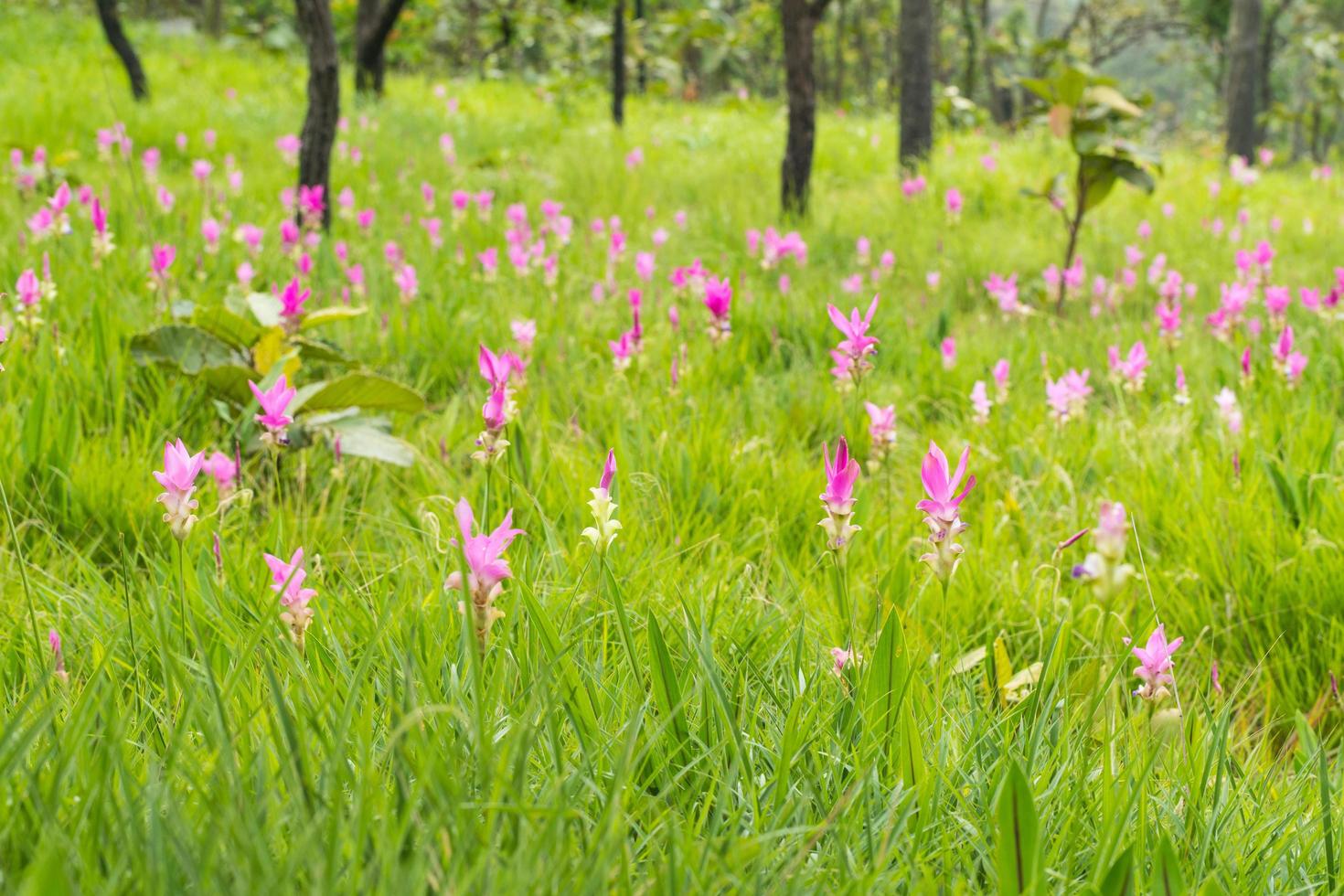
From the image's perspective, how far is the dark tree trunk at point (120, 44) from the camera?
29.9 ft

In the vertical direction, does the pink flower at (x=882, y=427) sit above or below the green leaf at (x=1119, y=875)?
above

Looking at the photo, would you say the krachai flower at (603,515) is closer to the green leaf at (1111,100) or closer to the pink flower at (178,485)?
the pink flower at (178,485)

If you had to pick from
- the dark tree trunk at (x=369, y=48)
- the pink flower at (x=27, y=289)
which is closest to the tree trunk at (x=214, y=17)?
the dark tree trunk at (x=369, y=48)

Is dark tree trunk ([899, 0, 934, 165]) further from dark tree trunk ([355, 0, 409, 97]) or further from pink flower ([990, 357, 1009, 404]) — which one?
pink flower ([990, 357, 1009, 404])

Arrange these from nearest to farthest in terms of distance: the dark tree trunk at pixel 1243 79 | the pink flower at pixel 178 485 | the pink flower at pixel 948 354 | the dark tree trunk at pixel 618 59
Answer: the pink flower at pixel 178 485 → the pink flower at pixel 948 354 → the dark tree trunk at pixel 618 59 → the dark tree trunk at pixel 1243 79

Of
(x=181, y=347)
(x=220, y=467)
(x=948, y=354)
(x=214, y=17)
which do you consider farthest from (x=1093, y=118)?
(x=214, y=17)

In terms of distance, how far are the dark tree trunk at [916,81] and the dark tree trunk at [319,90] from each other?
5722mm

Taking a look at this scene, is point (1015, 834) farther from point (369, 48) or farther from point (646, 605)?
point (369, 48)

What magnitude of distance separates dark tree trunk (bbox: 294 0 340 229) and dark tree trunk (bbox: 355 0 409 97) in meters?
2.18

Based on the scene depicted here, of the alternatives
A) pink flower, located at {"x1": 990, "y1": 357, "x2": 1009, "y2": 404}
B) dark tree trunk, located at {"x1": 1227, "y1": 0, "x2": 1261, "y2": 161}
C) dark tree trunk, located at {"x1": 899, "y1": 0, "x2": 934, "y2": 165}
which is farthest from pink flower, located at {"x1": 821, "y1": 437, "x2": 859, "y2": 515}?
dark tree trunk, located at {"x1": 1227, "y1": 0, "x2": 1261, "y2": 161}

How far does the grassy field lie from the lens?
1.04m

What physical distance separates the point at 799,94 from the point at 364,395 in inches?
191

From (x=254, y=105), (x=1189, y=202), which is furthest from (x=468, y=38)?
(x=1189, y=202)

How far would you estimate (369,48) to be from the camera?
766cm
